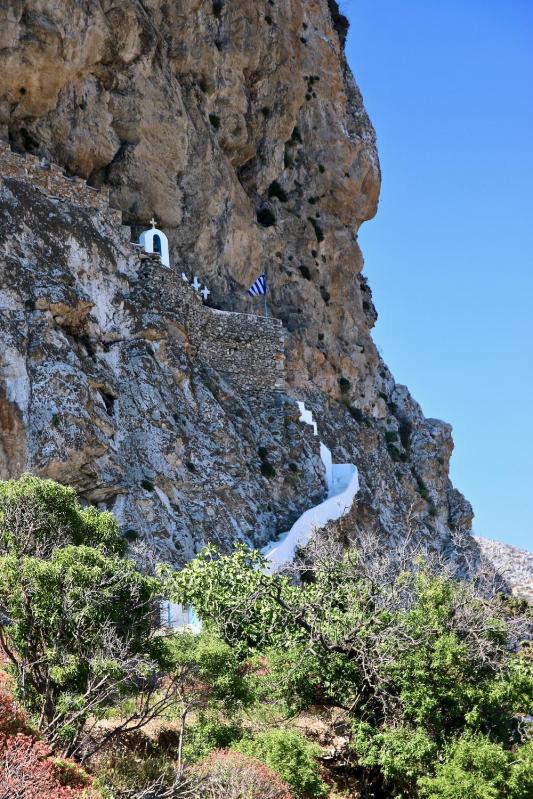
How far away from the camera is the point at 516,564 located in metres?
58.8

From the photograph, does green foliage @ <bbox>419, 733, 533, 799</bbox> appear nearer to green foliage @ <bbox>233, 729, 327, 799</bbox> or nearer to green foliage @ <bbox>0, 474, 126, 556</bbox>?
green foliage @ <bbox>233, 729, 327, 799</bbox>

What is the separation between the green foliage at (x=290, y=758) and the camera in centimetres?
1617

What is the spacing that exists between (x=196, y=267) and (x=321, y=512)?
1116 centimetres

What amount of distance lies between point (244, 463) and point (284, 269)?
14946 millimetres

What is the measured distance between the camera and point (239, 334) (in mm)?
35844

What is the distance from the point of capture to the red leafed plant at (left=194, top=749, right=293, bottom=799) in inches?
583

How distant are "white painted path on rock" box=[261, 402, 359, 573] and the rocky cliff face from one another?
748 millimetres

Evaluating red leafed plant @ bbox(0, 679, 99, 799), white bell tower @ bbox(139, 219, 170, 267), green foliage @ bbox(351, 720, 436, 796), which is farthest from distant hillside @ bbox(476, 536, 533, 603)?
red leafed plant @ bbox(0, 679, 99, 799)

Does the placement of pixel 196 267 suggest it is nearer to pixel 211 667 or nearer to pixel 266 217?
pixel 266 217

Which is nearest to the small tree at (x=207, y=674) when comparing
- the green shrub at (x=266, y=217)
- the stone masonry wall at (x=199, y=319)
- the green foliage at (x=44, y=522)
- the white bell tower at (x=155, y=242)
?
the green foliage at (x=44, y=522)

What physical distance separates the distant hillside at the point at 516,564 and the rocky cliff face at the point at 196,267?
387 cm

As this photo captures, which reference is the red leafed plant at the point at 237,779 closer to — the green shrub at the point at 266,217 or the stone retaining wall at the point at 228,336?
the stone retaining wall at the point at 228,336

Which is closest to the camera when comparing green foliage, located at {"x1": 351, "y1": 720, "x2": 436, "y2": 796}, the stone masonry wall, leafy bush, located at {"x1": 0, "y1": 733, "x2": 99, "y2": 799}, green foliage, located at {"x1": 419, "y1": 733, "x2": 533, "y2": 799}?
leafy bush, located at {"x1": 0, "y1": 733, "x2": 99, "y2": 799}

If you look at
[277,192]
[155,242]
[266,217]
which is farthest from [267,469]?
[277,192]
